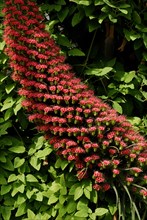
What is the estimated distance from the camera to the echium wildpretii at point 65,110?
195cm

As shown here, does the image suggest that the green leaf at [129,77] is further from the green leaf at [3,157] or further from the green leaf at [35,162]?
the green leaf at [3,157]

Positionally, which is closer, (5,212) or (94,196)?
(94,196)

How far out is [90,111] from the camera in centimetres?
195

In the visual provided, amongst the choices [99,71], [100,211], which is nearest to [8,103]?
[99,71]

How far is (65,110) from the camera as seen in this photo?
1.93 m

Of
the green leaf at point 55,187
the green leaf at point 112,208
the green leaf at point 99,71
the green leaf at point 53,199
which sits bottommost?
the green leaf at point 112,208

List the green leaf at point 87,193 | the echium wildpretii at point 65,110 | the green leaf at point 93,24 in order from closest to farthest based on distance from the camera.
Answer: the echium wildpretii at point 65,110
the green leaf at point 87,193
the green leaf at point 93,24

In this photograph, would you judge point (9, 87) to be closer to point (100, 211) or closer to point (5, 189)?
point (5, 189)

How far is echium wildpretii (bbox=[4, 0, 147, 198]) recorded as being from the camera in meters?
1.95

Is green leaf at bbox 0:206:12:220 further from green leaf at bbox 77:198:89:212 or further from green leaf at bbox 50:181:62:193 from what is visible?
green leaf at bbox 77:198:89:212

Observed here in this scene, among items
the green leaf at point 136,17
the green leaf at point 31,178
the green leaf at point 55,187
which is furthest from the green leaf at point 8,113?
the green leaf at point 136,17

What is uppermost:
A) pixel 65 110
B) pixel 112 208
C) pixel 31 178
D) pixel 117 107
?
pixel 65 110

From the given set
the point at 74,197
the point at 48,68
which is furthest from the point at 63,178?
the point at 48,68

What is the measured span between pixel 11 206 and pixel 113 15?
111 centimetres
